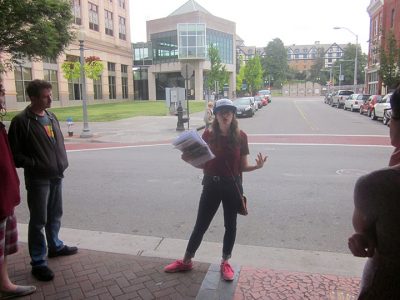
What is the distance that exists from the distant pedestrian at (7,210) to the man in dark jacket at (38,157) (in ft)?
0.80

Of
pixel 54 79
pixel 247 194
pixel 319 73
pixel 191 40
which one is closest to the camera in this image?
pixel 247 194

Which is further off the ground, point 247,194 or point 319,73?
point 319,73

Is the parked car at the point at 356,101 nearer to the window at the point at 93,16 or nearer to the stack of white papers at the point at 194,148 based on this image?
the stack of white papers at the point at 194,148

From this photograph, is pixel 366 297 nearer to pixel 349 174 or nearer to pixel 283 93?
pixel 349 174

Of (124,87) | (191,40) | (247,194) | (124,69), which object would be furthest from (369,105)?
(124,69)

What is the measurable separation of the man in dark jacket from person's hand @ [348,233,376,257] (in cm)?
298

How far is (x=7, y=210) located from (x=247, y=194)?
451 cm

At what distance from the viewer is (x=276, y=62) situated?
121375 millimetres

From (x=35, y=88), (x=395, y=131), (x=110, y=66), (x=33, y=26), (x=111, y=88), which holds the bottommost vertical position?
(x=395, y=131)

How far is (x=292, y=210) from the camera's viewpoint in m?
6.00

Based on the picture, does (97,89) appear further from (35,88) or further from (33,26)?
(35,88)

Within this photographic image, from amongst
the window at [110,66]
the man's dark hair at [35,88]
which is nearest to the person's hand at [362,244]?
the man's dark hair at [35,88]

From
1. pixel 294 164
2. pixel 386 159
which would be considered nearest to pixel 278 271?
pixel 294 164

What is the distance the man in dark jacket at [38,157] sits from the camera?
11.9ft
